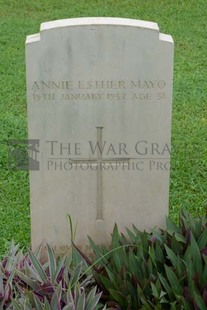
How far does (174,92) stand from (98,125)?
3268 millimetres

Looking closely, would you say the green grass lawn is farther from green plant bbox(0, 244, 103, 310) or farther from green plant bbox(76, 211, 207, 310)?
green plant bbox(76, 211, 207, 310)

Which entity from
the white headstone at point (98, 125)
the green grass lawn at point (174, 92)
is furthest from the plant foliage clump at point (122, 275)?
the green grass lawn at point (174, 92)

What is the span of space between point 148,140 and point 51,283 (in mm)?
1020

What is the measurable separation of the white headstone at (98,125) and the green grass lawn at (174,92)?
0.75m

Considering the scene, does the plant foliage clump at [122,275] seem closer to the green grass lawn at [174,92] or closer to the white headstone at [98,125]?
the white headstone at [98,125]

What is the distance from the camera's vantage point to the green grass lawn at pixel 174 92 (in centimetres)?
542

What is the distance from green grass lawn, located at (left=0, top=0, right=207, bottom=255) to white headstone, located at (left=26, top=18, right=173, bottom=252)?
754mm

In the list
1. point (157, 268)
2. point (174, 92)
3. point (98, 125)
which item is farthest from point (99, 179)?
point (174, 92)

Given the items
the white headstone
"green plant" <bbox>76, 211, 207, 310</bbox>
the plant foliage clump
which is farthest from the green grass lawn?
"green plant" <bbox>76, 211, 207, 310</bbox>

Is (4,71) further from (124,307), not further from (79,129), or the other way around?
(124,307)

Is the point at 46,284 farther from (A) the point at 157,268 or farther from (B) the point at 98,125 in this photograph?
(B) the point at 98,125

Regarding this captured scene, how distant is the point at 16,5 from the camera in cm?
1079

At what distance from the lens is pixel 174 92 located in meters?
7.29

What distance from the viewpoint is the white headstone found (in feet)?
13.0
